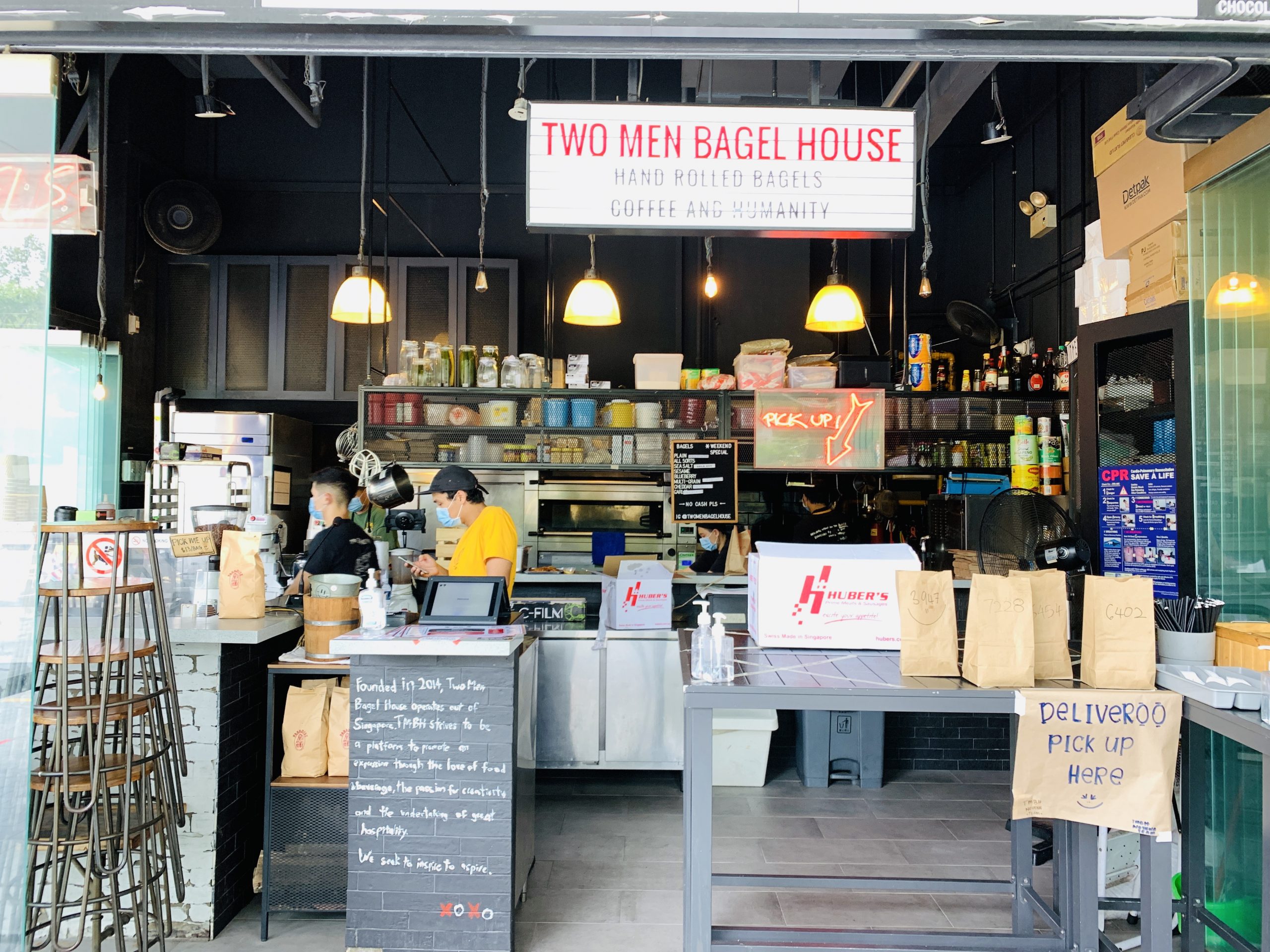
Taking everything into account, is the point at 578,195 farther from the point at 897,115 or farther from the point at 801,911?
the point at 801,911

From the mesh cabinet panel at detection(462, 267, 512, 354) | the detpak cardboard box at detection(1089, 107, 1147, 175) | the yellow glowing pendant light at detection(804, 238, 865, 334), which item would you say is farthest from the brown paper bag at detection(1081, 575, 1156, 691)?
the mesh cabinet panel at detection(462, 267, 512, 354)

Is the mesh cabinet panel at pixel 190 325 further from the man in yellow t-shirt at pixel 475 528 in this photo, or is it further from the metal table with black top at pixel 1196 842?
the metal table with black top at pixel 1196 842

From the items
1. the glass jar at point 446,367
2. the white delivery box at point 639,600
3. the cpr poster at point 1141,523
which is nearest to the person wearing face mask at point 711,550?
the white delivery box at point 639,600

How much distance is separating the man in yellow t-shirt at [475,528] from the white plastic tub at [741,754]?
5.44 ft

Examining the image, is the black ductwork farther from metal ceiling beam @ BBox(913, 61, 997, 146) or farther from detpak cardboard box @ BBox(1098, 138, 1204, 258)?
metal ceiling beam @ BBox(913, 61, 997, 146)

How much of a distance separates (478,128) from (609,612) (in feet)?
18.5

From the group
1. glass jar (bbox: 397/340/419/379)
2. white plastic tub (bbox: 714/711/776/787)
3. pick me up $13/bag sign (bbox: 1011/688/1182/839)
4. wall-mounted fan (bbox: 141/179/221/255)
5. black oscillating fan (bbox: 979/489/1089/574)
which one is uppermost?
wall-mounted fan (bbox: 141/179/221/255)

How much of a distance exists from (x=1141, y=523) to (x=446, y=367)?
5029 mm

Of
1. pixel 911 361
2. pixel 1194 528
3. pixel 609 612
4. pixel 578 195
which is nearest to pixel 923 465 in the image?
pixel 911 361

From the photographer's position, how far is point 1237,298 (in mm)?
3086

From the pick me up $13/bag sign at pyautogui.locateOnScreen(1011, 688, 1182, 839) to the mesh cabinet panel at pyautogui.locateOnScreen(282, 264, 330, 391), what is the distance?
23.7ft

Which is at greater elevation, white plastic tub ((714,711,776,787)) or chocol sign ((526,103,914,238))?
chocol sign ((526,103,914,238))

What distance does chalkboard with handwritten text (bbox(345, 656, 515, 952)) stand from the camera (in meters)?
3.15

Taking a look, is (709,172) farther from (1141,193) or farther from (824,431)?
(824,431)
